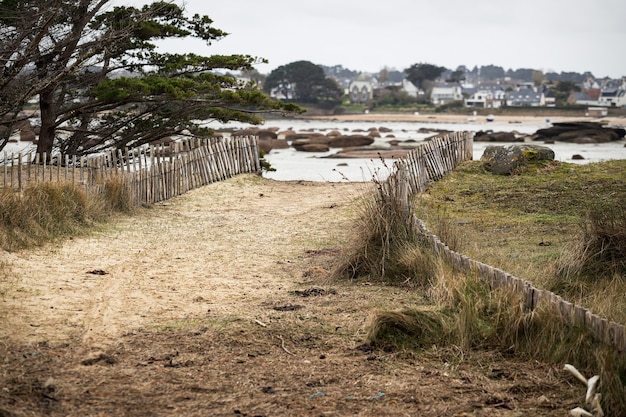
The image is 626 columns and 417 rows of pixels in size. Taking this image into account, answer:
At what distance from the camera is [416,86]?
130 m

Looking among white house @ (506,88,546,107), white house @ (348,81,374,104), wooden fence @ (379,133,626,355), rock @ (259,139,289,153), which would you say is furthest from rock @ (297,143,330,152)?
white house @ (348,81,374,104)

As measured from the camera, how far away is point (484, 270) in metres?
7.03

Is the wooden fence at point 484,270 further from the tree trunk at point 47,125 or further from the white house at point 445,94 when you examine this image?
the white house at point 445,94

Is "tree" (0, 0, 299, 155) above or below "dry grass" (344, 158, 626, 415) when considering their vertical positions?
above

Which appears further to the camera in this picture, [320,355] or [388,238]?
[388,238]

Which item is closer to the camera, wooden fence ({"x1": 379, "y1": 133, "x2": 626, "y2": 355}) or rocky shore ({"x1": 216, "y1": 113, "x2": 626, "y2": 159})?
wooden fence ({"x1": 379, "y1": 133, "x2": 626, "y2": 355})

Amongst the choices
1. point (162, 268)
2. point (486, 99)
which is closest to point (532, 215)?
point (162, 268)

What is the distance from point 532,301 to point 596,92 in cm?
12362

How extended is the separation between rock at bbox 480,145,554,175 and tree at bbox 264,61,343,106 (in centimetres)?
7953

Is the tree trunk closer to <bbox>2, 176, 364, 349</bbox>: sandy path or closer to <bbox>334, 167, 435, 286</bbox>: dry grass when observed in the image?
<bbox>2, 176, 364, 349</bbox>: sandy path

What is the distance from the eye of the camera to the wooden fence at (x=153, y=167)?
477 inches

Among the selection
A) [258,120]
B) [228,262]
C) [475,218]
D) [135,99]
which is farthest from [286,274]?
[258,120]

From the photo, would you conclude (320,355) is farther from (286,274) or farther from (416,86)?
(416,86)

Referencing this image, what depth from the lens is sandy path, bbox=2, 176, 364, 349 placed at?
700 cm
